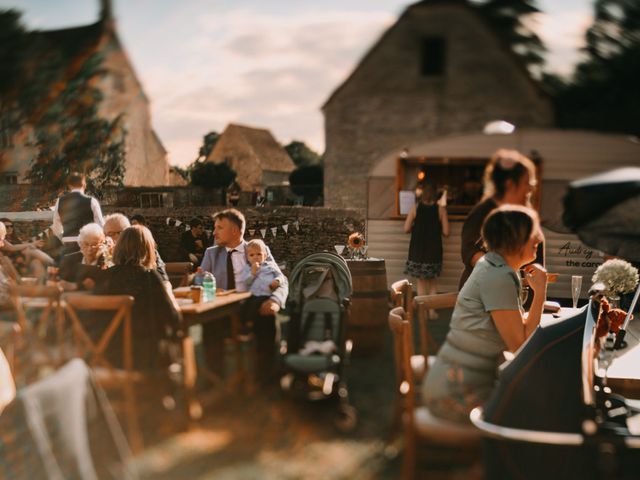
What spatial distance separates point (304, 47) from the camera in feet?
3.90

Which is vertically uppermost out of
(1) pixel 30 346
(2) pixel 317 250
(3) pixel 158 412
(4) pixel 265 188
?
(4) pixel 265 188

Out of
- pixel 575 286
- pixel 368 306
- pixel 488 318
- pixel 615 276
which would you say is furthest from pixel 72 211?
pixel 615 276

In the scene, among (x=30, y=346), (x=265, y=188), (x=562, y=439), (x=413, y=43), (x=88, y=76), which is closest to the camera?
(x=413, y=43)

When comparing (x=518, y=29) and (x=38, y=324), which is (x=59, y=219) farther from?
(x=518, y=29)

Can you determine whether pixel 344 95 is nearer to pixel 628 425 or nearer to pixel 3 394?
pixel 3 394

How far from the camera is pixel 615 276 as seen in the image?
137 cm

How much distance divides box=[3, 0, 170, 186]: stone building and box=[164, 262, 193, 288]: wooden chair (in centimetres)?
35

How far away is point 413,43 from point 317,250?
672mm

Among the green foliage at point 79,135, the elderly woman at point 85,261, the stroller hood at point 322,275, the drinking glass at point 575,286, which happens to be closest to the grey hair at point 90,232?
the elderly woman at point 85,261

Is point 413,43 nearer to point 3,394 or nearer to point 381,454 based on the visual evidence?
point 381,454

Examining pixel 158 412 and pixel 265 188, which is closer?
pixel 265 188

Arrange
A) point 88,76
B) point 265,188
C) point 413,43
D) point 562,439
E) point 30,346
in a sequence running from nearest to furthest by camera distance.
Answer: point 413,43, point 562,439, point 265,188, point 88,76, point 30,346

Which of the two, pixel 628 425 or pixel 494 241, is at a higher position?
pixel 494 241

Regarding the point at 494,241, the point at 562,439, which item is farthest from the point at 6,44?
the point at 562,439
